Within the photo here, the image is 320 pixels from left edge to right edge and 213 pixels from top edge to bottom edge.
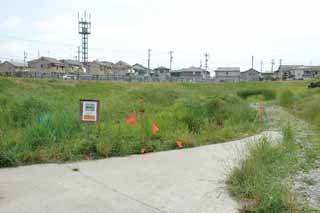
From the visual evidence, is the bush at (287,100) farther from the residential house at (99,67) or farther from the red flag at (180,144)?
the residential house at (99,67)

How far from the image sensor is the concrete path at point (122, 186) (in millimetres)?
3408

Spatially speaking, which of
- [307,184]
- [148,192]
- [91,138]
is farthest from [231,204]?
[91,138]

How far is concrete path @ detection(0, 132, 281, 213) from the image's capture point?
3.41 m

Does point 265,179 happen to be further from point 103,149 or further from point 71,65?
point 71,65

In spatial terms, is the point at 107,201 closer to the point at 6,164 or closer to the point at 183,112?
the point at 6,164

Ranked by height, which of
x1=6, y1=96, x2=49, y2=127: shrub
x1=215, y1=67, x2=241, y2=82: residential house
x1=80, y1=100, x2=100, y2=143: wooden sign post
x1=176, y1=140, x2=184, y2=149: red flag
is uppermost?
x1=215, y1=67, x2=241, y2=82: residential house

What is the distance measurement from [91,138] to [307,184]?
4.11 metres

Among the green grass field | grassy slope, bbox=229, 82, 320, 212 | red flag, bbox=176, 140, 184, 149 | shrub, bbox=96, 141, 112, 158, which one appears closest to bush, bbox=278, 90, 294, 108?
the green grass field

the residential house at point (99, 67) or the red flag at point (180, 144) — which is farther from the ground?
the residential house at point (99, 67)

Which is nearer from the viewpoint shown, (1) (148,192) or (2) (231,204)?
(2) (231,204)

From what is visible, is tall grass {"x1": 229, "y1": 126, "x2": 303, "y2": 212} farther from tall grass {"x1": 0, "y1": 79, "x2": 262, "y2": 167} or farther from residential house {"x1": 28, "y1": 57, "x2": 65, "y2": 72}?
residential house {"x1": 28, "y1": 57, "x2": 65, "y2": 72}

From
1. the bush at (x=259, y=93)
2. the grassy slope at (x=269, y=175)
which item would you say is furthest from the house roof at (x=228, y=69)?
the grassy slope at (x=269, y=175)

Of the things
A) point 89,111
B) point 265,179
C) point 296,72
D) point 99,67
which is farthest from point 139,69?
point 265,179

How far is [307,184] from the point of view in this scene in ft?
14.0
